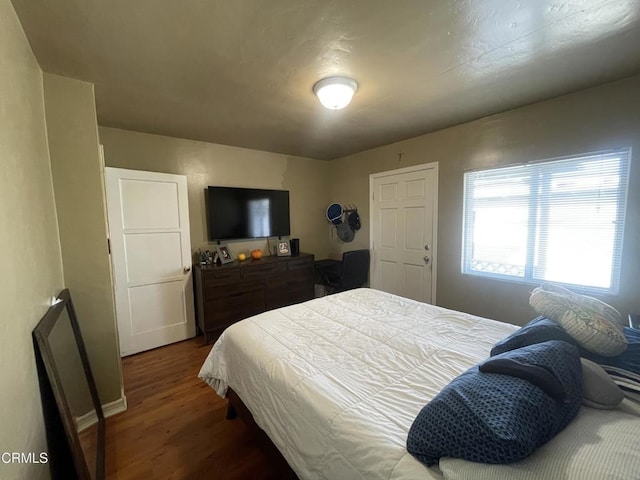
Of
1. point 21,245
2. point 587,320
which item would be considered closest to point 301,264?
point 21,245

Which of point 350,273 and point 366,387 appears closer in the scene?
point 366,387

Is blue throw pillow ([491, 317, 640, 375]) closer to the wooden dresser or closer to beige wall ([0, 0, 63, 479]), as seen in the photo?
beige wall ([0, 0, 63, 479])

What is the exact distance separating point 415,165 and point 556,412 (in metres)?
2.99

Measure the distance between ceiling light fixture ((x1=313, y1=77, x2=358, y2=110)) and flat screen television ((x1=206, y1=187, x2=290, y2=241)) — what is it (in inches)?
77.0

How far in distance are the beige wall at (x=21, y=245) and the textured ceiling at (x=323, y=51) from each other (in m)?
0.29

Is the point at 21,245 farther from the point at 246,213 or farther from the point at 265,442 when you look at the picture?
the point at 246,213

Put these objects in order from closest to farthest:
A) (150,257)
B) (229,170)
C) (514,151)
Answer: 1. (514,151)
2. (150,257)
3. (229,170)

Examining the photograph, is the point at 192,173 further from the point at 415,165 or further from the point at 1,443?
the point at 1,443

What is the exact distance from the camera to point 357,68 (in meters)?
1.77

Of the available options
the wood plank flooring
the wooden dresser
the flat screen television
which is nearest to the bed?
the wood plank flooring

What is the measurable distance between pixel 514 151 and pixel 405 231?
1421 millimetres

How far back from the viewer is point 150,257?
9.47 ft

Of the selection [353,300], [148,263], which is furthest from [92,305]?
[353,300]

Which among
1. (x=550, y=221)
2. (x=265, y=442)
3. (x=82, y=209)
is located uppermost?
(x=82, y=209)
